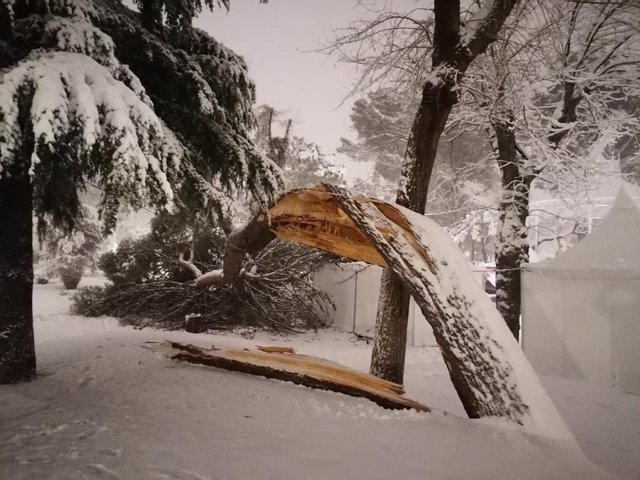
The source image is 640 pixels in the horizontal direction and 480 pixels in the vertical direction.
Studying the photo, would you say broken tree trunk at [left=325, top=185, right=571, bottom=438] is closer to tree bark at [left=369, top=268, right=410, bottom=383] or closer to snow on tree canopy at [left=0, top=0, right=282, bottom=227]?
tree bark at [left=369, top=268, right=410, bottom=383]

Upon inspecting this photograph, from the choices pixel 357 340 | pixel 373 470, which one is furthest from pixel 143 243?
pixel 373 470

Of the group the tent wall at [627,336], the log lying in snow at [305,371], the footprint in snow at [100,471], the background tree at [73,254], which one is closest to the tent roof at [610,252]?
the tent wall at [627,336]

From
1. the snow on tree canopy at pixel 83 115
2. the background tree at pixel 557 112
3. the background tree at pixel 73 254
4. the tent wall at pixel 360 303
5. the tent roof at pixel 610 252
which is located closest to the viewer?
the snow on tree canopy at pixel 83 115

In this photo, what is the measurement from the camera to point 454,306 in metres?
3.28

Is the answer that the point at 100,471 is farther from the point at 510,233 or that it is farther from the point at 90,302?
the point at 90,302

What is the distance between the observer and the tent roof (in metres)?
6.23

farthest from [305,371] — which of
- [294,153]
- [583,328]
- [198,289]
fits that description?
Result: [294,153]

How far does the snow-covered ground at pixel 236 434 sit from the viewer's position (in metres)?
2.16

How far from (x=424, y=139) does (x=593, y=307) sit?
182 inches

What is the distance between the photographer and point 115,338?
6.03 metres

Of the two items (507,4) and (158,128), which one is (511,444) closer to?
(158,128)

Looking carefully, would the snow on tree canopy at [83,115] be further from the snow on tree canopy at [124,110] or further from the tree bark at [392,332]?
the tree bark at [392,332]

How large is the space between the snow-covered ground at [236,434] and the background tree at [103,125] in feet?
3.92

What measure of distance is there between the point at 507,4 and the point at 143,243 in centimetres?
1000
